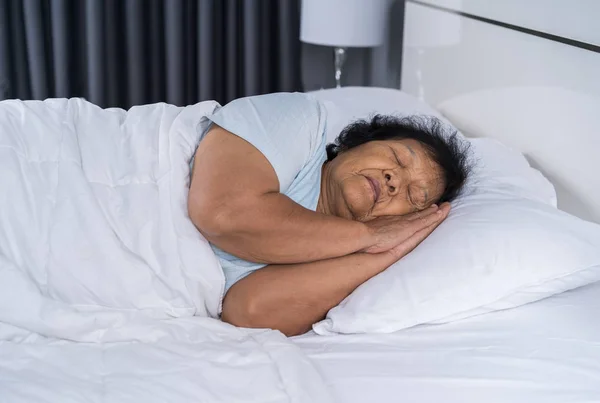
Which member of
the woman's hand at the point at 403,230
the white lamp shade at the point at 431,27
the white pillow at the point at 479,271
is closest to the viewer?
the white pillow at the point at 479,271

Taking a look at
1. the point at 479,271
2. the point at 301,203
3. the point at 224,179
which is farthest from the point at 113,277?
the point at 479,271

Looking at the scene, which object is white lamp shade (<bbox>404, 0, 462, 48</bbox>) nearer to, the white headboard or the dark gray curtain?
the white headboard

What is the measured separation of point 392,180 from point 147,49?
1.72m

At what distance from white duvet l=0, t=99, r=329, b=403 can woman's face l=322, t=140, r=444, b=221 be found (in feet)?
0.94

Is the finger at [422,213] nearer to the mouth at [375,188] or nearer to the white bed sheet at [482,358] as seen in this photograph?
the mouth at [375,188]

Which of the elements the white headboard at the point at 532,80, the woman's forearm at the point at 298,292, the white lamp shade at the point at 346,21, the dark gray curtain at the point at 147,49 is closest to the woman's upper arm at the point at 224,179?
the woman's forearm at the point at 298,292

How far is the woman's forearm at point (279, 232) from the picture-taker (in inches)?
49.2

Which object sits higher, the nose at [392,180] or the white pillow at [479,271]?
the nose at [392,180]

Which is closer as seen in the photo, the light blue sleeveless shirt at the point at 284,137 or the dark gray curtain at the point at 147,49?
the light blue sleeveless shirt at the point at 284,137

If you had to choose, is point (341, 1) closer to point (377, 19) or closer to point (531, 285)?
point (377, 19)

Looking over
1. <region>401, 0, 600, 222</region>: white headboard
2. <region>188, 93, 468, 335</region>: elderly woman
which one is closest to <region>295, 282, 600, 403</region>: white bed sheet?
<region>188, 93, 468, 335</region>: elderly woman

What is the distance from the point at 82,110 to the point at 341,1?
130cm

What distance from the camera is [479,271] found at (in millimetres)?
1181

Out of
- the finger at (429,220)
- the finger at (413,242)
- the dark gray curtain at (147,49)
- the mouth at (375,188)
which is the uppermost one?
the dark gray curtain at (147,49)
